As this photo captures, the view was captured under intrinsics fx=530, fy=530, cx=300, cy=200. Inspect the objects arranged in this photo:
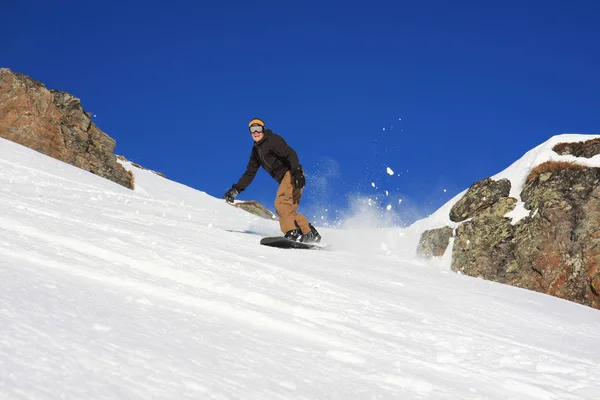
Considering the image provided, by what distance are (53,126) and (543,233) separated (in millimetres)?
19692

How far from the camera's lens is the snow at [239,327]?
211cm

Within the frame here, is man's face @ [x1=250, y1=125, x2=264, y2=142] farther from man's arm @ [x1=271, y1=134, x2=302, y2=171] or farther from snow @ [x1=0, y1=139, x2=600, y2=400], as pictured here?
snow @ [x1=0, y1=139, x2=600, y2=400]

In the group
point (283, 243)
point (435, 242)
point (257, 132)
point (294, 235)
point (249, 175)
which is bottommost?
point (283, 243)

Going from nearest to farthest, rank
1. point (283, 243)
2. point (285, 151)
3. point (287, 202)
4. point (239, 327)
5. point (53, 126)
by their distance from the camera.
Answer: point (239, 327), point (283, 243), point (285, 151), point (287, 202), point (53, 126)

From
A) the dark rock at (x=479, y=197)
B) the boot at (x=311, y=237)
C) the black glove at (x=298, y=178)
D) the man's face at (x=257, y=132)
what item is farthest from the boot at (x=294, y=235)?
the dark rock at (x=479, y=197)

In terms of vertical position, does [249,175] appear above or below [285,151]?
below

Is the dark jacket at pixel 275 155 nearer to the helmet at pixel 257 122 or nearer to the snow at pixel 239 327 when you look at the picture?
the helmet at pixel 257 122

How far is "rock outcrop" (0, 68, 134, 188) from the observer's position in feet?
70.4

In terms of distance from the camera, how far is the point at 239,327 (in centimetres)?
315

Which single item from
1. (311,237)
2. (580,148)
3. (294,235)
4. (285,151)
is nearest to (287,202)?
(294,235)

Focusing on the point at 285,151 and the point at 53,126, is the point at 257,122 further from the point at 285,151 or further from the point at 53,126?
the point at 53,126

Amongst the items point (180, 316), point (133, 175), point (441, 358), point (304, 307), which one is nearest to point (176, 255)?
point (304, 307)

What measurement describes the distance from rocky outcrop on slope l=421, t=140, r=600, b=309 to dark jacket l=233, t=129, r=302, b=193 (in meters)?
5.44

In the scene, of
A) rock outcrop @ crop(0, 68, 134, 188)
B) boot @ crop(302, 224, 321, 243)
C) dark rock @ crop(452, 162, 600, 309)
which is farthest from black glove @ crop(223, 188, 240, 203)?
rock outcrop @ crop(0, 68, 134, 188)
